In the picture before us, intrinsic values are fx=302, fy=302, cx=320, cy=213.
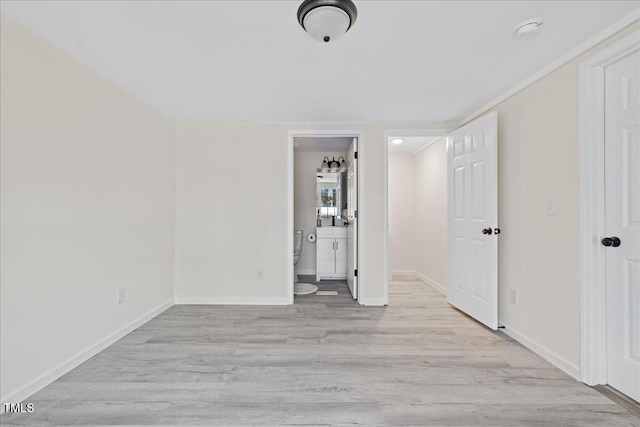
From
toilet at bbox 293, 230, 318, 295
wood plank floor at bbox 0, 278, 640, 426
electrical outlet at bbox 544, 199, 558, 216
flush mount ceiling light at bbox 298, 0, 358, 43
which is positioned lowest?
wood plank floor at bbox 0, 278, 640, 426

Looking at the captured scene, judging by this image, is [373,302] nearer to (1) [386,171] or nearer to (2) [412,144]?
(1) [386,171]

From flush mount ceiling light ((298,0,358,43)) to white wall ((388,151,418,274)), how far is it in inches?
156

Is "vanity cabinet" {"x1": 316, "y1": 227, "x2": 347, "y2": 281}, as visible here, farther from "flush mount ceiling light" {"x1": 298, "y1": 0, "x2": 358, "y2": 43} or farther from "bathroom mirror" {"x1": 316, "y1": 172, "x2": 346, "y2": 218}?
"flush mount ceiling light" {"x1": 298, "y1": 0, "x2": 358, "y2": 43}

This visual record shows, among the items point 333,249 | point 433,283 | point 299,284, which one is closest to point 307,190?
point 333,249

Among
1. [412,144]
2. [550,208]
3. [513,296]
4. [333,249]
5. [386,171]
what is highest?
[412,144]

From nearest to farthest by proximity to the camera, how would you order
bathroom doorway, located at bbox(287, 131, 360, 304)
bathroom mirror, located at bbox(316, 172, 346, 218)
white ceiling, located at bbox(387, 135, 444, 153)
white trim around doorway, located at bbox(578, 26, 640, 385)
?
white trim around doorway, located at bbox(578, 26, 640, 385) < white ceiling, located at bbox(387, 135, 444, 153) < bathroom doorway, located at bbox(287, 131, 360, 304) < bathroom mirror, located at bbox(316, 172, 346, 218)

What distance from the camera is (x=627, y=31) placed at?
1.71 meters

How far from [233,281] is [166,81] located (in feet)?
7.31

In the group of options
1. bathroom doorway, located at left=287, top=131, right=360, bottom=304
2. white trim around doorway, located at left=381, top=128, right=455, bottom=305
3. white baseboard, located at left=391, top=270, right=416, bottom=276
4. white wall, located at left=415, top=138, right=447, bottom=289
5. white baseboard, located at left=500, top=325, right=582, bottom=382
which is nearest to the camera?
white baseboard, located at left=500, top=325, right=582, bottom=382

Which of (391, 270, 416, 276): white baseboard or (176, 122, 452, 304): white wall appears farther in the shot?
(391, 270, 416, 276): white baseboard

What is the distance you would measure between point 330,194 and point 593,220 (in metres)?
3.72

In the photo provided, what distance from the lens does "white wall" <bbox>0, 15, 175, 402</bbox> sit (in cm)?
170

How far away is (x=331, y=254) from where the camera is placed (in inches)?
193

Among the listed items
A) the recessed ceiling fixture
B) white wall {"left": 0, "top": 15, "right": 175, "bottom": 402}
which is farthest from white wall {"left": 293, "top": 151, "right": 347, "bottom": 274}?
the recessed ceiling fixture
